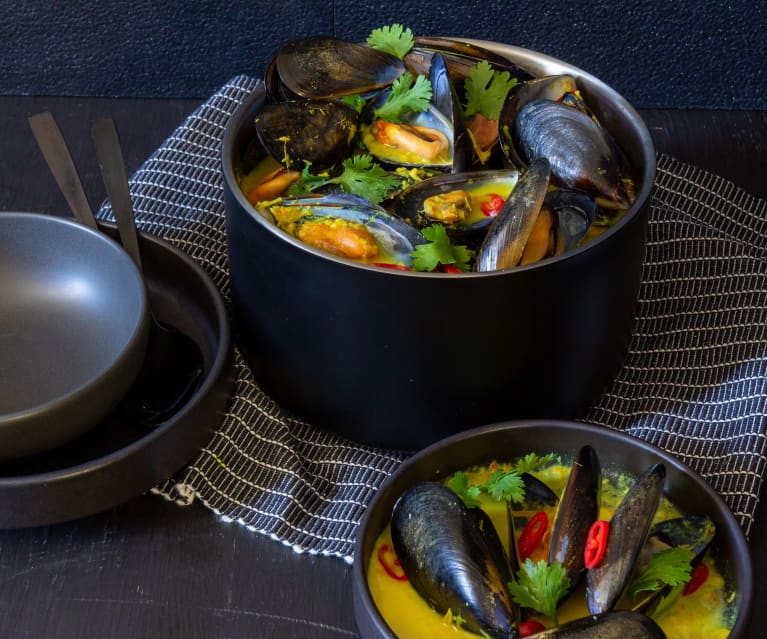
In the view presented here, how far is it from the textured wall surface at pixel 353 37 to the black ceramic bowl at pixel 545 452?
77 cm

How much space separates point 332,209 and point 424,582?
332mm

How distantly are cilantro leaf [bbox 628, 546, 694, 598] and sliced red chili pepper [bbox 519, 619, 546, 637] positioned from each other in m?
0.07

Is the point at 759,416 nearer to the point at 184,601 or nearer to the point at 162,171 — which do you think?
the point at 184,601

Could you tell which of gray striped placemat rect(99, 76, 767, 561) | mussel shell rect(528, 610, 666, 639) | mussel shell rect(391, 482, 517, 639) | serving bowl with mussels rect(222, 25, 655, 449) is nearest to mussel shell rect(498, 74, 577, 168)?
serving bowl with mussels rect(222, 25, 655, 449)

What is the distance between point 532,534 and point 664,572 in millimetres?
108

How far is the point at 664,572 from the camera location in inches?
31.7

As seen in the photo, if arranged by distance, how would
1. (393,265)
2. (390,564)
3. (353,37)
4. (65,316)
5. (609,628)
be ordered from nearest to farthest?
1. (609,628)
2. (390,564)
3. (393,265)
4. (65,316)
5. (353,37)

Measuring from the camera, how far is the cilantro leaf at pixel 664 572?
2.64 feet

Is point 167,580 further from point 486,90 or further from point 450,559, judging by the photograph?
point 486,90

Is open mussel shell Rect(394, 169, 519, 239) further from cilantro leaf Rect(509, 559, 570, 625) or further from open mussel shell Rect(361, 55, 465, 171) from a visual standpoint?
cilantro leaf Rect(509, 559, 570, 625)

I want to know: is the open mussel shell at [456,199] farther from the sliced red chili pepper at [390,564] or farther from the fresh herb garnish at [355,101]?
the sliced red chili pepper at [390,564]

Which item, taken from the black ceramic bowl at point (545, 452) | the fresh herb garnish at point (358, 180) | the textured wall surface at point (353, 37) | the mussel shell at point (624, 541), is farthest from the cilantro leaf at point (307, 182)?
the textured wall surface at point (353, 37)

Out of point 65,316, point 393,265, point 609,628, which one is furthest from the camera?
point 65,316

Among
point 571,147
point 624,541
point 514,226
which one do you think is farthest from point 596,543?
point 571,147
